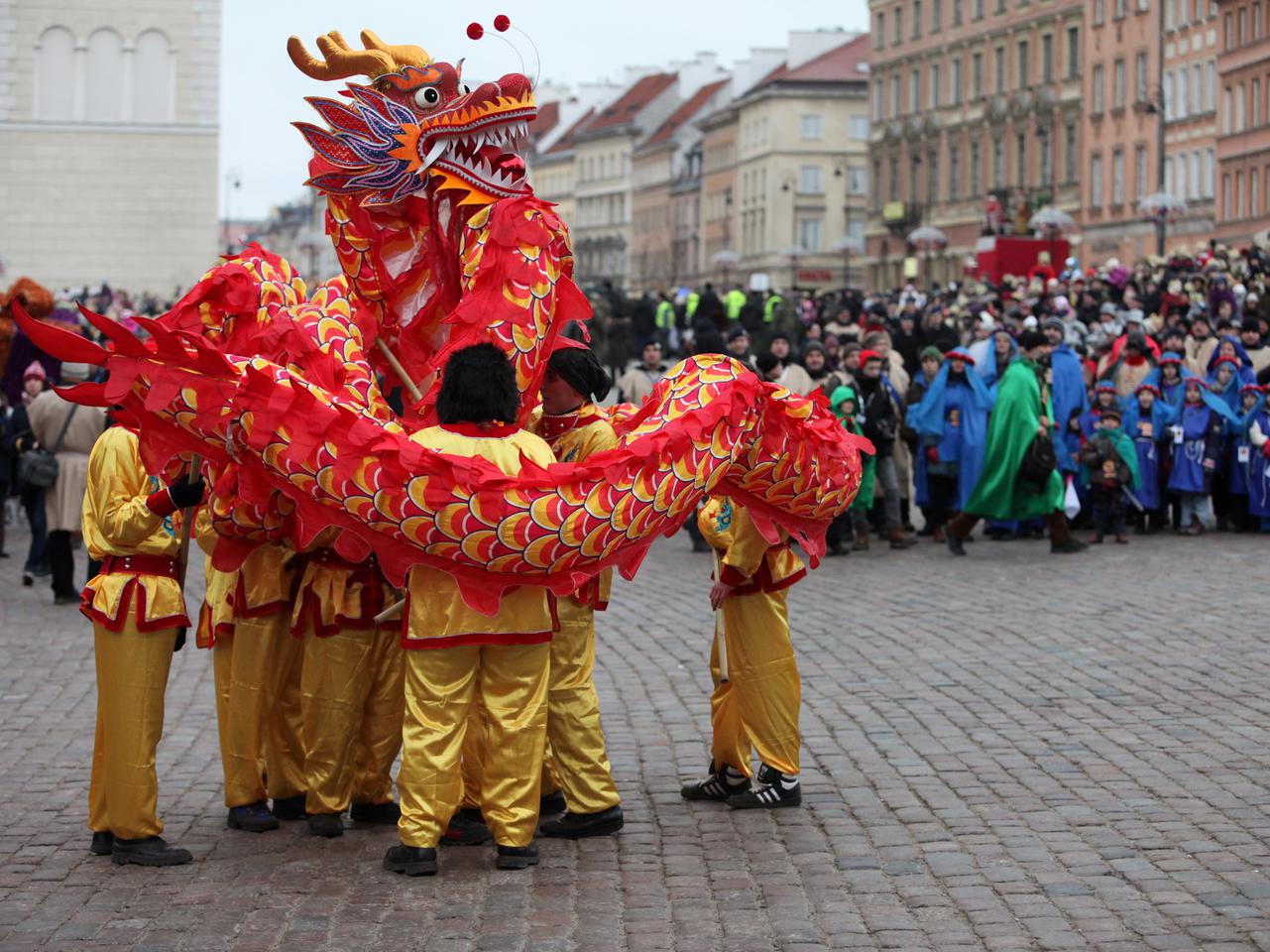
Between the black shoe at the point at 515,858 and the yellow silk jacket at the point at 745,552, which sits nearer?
the black shoe at the point at 515,858

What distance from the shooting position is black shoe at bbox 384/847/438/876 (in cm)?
679

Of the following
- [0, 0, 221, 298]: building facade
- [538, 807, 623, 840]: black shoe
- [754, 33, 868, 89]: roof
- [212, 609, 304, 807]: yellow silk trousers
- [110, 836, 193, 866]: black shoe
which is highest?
[754, 33, 868, 89]: roof

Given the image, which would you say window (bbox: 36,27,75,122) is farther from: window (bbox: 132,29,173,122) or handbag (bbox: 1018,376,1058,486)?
handbag (bbox: 1018,376,1058,486)

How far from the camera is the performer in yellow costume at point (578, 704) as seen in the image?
23.9 ft

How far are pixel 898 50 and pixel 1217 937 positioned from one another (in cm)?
8444

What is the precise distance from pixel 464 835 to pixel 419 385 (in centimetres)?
173

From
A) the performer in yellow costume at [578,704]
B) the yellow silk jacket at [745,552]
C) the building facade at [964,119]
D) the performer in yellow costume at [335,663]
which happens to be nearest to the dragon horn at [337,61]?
the performer in yellow costume at [578,704]

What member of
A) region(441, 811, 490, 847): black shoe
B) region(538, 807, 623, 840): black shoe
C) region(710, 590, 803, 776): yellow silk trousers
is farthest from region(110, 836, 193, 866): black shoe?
region(710, 590, 803, 776): yellow silk trousers

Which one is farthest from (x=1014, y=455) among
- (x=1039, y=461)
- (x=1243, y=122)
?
(x=1243, y=122)

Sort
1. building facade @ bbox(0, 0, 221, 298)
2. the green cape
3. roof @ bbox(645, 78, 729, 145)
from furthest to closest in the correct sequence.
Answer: roof @ bbox(645, 78, 729, 145), building facade @ bbox(0, 0, 221, 298), the green cape

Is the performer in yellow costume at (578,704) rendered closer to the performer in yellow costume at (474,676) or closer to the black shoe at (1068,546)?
the performer in yellow costume at (474,676)

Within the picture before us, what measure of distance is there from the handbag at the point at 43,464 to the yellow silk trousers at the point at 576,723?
306 inches

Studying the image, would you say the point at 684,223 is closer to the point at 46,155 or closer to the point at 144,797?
the point at 46,155

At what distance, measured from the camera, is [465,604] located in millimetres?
6805
